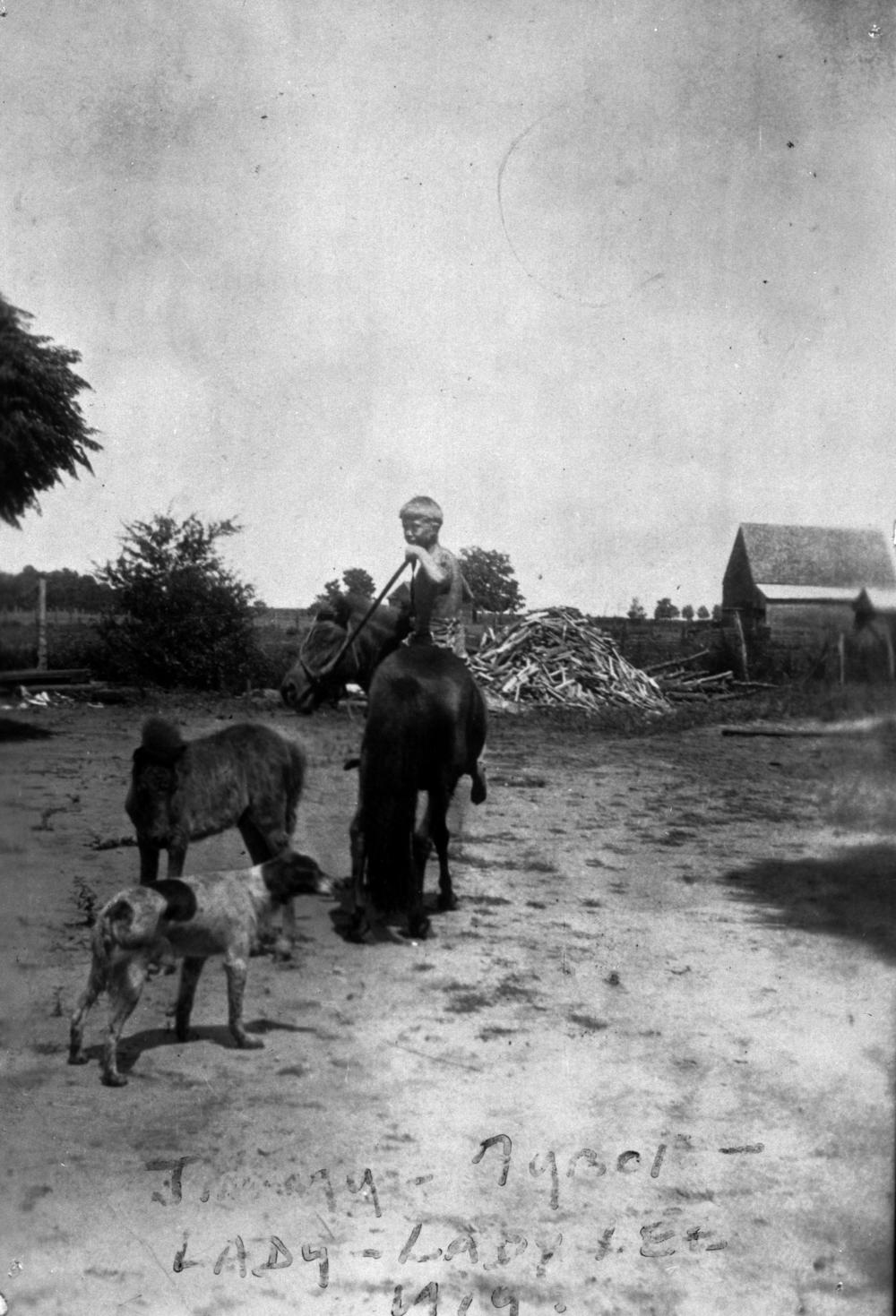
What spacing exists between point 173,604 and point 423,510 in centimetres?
100

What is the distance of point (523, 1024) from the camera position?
11.6ft

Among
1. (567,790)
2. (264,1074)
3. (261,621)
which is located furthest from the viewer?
(567,790)

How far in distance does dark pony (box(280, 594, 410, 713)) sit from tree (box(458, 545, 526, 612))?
0.44m

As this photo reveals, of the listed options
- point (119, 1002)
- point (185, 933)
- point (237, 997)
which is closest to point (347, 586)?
point (185, 933)

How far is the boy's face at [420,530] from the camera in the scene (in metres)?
3.79

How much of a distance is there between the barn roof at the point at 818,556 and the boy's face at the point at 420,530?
1.21 m

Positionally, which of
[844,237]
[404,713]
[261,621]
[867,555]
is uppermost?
[844,237]

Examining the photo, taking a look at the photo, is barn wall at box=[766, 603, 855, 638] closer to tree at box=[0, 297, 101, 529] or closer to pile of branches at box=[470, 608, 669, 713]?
pile of branches at box=[470, 608, 669, 713]

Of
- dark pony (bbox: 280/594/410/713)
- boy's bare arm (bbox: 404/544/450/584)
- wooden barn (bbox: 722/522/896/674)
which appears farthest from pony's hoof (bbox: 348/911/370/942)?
wooden barn (bbox: 722/522/896/674)

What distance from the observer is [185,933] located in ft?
11.0

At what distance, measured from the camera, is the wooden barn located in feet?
11.9

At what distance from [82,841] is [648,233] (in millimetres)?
3150

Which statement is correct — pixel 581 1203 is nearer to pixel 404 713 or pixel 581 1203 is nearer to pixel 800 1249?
pixel 800 1249

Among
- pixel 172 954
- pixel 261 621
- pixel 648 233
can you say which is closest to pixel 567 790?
pixel 261 621
